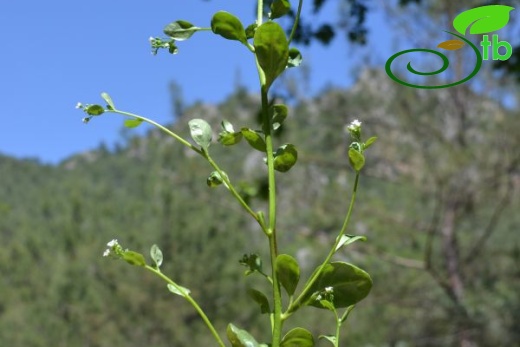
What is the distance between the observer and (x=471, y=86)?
726cm

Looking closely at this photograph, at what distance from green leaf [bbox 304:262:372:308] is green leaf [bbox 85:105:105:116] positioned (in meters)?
0.21

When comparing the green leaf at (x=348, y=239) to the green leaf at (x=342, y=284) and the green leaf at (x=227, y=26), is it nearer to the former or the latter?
the green leaf at (x=342, y=284)

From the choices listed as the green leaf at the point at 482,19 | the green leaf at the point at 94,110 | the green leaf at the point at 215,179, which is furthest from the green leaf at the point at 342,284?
the green leaf at the point at 482,19

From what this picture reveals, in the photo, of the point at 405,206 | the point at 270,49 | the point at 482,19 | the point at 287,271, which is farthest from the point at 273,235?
the point at 405,206

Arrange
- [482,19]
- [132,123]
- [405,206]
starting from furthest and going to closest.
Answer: [405,206]
[482,19]
[132,123]

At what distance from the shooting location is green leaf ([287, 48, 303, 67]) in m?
0.54

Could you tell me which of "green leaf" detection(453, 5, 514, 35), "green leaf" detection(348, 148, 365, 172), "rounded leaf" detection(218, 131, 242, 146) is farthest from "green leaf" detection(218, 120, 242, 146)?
"green leaf" detection(453, 5, 514, 35)

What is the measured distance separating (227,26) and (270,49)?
4 centimetres

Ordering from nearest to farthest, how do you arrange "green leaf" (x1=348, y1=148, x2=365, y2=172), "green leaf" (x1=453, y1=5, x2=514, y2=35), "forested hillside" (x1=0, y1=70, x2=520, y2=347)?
1. "green leaf" (x1=348, y1=148, x2=365, y2=172)
2. "green leaf" (x1=453, y1=5, x2=514, y2=35)
3. "forested hillside" (x1=0, y1=70, x2=520, y2=347)

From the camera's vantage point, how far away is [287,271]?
1.51 ft

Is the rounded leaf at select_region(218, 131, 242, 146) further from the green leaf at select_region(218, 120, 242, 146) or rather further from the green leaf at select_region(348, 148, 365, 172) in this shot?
the green leaf at select_region(348, 148, 365, 172)

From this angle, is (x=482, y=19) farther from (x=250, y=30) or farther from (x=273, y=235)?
(x=273, y=235)

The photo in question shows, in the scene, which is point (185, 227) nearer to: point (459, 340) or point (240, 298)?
point (240, 298)

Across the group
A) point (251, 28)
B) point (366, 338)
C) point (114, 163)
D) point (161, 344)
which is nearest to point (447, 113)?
point (366, 338)
